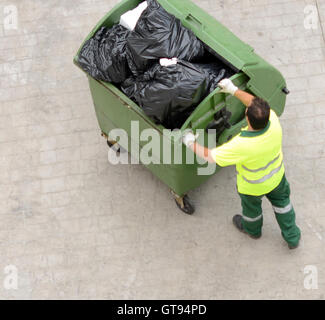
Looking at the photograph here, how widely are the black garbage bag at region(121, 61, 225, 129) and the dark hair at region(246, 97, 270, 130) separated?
1.40 feet

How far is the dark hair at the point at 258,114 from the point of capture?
437 centimetres

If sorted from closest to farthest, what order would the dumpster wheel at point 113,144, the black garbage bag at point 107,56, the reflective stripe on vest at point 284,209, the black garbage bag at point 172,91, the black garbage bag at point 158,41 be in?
the black garbage bag at point 172,91, the black garbage bag at point 158,41, the black garbage bag at point 107,56, the reflective stripe on vest at point 284,209, the dumpster wheel at point 113,144

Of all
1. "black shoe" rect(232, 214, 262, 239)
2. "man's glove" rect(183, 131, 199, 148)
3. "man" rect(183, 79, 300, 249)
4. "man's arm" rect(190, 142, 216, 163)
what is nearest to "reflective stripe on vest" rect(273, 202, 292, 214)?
"man" rect(183, 79, 300, 249)

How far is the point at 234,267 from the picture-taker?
551 centimetres

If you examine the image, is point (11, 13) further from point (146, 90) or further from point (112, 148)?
point (146, 90)

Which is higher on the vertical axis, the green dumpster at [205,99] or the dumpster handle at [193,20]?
the dumpster handle at [193,20]

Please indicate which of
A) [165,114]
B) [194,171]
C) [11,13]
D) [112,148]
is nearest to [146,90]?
[165,114]

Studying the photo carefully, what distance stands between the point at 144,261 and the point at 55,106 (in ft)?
5.81

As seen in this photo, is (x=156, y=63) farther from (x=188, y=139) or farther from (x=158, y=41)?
(x=188, y=139)

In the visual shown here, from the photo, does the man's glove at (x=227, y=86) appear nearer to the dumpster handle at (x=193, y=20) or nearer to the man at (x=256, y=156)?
the man at (x=256, y=156)

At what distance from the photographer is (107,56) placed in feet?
16.3

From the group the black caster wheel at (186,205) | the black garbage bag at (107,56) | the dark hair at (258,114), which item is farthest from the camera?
the black caster wheel at (186,205)

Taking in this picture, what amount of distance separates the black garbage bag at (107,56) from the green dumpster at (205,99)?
71 mm

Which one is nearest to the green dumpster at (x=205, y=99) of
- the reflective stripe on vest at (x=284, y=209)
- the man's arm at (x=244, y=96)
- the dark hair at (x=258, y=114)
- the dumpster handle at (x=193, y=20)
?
the dumpster handle at (x=193, y=20)
